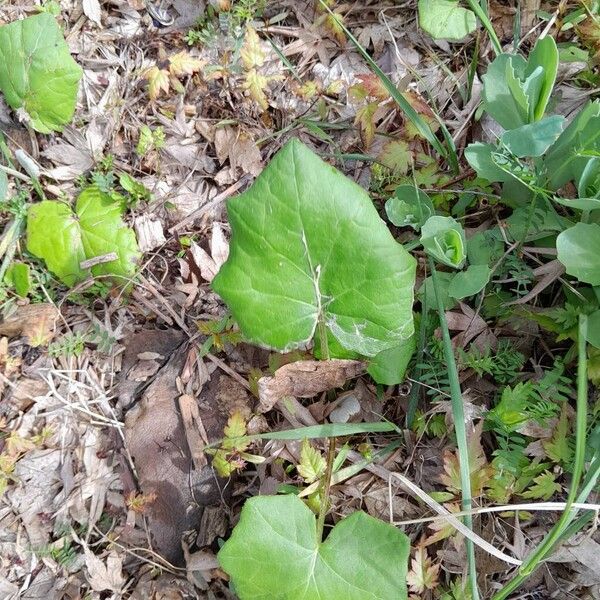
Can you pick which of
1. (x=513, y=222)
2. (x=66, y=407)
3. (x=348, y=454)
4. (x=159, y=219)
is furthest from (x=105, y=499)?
(x=513, y=222)

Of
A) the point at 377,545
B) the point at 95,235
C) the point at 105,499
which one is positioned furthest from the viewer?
the point at 95,235

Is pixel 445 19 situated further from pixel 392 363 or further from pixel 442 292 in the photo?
pixel 392 363

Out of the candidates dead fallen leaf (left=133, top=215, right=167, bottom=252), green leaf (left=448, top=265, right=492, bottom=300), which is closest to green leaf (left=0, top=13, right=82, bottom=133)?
dead fallen leaf (left=133, top=215, right=167, bottom=252)

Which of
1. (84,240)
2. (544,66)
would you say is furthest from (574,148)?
(84,240)

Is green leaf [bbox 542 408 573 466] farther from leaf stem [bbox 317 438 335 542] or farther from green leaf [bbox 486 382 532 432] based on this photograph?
leaf stem [bbox 317 438 335 542]

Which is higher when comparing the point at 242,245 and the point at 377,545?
the point at 242,245

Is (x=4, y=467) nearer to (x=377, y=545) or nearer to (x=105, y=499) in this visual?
(x=105, y=499)
